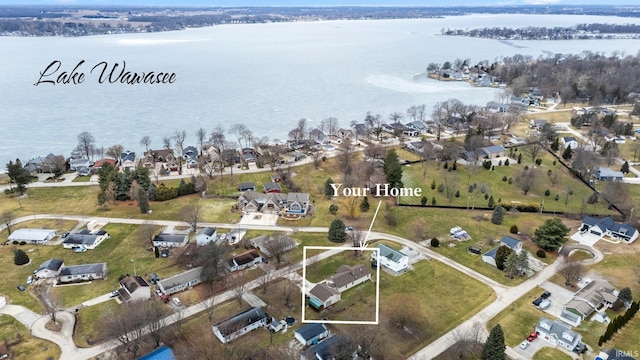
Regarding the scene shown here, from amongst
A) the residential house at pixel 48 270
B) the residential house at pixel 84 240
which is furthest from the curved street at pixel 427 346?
the residential house at pixel 84 240

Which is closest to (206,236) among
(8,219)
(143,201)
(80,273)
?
(143,201)

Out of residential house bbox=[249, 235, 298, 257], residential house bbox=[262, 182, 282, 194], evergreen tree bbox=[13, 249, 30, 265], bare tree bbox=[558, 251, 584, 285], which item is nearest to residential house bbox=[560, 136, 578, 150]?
bare tree bbox=[558, 251, 584, 285]

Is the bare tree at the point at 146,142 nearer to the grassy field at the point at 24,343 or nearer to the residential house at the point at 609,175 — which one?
the grassy field at the point at 24,343

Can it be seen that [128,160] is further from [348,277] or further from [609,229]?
[609,229]

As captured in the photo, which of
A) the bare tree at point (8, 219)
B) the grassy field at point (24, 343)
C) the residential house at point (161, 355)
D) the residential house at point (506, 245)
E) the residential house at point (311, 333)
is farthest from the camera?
the bare tree at point (8, 219)

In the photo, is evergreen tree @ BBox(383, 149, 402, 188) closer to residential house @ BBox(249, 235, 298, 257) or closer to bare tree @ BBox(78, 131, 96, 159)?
residential house @ BBox(249, 235, 298, 257)
